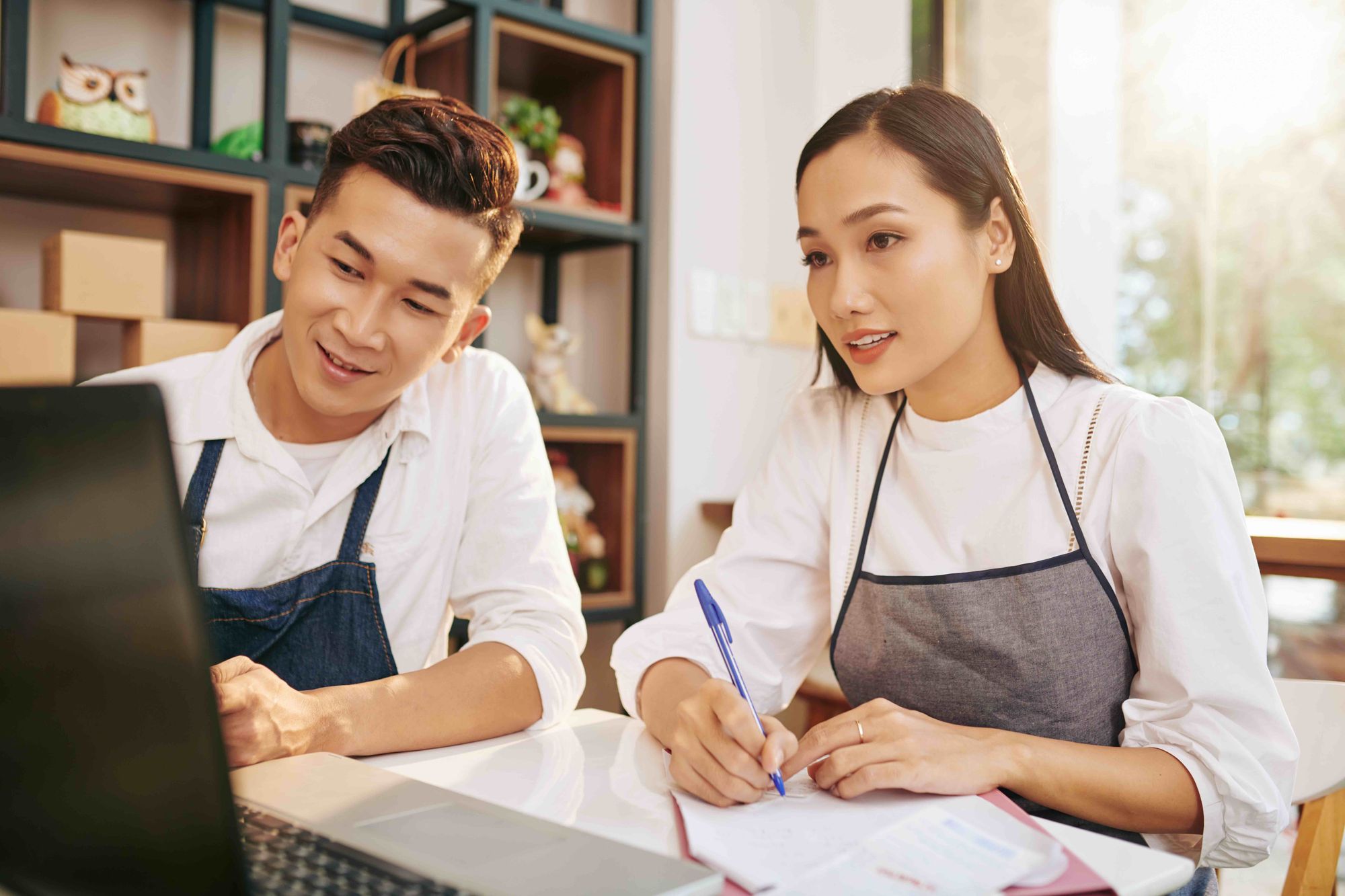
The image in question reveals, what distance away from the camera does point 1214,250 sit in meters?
3.35

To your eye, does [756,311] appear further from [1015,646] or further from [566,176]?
[1015,646]

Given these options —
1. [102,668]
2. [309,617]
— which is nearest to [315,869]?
[102,668]

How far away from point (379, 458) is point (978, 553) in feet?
2.27

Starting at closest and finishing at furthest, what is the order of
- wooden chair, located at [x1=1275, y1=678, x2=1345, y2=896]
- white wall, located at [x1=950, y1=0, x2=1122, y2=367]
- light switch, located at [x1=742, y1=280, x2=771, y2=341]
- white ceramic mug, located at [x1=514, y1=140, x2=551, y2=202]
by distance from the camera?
wooden chair, located at [x1=1275, y1=678, x2=1345, y2=896], white ceramic mug, located at [x1=514, y1=140, x2=551, y2=202], light switch, located at [x1=742, y1=280, x2=771, y2=341], white wall, located at [x1=950, y1=0, x2=1122, y2=367]

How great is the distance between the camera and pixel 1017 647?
40.8 inches

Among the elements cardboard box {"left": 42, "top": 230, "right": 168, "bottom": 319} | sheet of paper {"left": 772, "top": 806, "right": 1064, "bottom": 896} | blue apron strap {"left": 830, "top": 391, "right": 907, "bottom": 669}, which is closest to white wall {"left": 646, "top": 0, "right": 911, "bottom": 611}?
cardboard box {"left": 42, "top": 230, "right": 168, "bottom": 319}

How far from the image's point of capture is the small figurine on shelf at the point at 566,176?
2463mm

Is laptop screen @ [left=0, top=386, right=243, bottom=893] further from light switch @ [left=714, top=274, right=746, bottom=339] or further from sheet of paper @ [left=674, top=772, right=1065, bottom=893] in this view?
light switch @ [left=714, top=274, right=746, bottom=339]

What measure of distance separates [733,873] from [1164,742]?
494mm

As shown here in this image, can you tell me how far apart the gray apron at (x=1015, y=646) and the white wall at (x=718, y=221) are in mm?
1526

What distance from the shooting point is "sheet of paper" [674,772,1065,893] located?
601 mm

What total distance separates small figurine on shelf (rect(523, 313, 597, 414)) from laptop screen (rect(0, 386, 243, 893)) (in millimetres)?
2035

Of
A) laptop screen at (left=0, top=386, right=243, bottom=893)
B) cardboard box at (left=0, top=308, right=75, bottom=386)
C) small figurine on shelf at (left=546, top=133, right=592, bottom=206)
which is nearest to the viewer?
laptop screen at (left=0, top=386, right=243, bottom=893)

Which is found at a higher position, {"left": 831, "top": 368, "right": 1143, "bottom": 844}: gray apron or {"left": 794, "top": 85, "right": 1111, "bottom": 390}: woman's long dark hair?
{"left": 794, "top": 85, "right": 1111, "bottom": 390}: woman's long dark hair
